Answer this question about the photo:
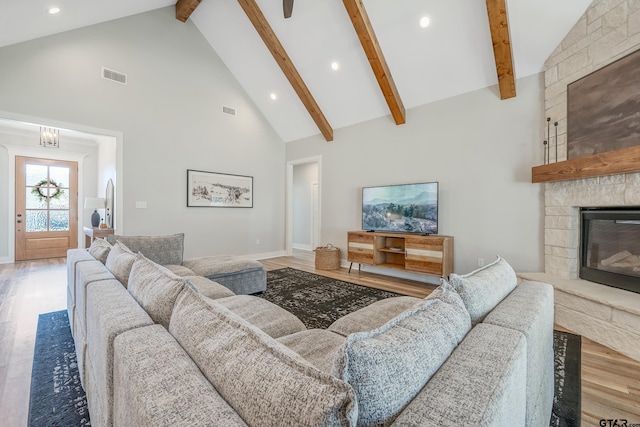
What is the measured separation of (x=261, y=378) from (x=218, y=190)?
5.11m

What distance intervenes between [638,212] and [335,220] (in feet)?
12.9

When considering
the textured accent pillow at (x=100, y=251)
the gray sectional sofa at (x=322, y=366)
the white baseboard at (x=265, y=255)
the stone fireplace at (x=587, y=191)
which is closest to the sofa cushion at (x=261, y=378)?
the gray sectional sofa at (x=322, y=366)

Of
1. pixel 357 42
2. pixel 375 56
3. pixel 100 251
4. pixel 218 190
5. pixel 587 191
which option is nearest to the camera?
pixel 100 251

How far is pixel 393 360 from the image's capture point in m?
0.61

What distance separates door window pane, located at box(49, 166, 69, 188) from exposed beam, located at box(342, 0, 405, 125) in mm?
6737

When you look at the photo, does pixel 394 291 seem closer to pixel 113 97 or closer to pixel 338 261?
pixel 338 261

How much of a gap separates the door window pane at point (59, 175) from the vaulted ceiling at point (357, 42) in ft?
11.3

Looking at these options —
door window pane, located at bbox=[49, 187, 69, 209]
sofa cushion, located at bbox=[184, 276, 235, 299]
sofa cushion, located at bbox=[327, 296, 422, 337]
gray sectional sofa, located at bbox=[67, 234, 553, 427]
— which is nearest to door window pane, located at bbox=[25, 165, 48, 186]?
door window pane, located at bbox=[49, 187, 69, 209]

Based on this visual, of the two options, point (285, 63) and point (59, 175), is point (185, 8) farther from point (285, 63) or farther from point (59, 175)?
point (59, 175)

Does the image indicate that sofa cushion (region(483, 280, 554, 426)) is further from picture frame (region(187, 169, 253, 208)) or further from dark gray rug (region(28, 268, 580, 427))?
picture frame (region(187, 169, 253, 208))

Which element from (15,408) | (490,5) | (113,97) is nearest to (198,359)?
(15,408)

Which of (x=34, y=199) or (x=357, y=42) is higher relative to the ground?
(x=357, y=42)

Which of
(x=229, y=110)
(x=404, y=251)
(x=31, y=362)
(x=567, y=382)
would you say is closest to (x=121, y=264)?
(x=31, y=362)

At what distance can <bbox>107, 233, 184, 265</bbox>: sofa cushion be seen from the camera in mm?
3020
